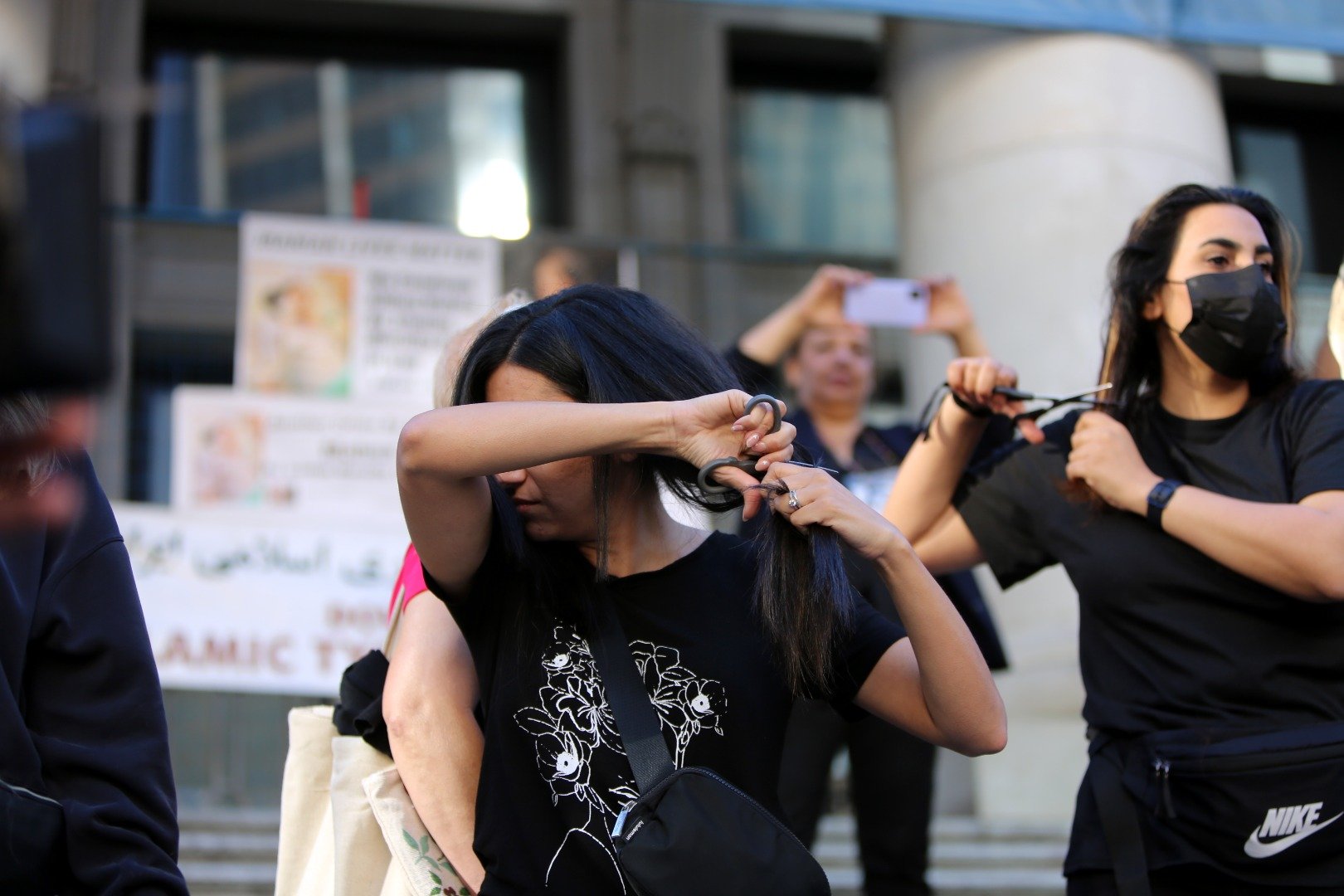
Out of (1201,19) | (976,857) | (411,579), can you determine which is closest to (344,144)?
(1201,19)

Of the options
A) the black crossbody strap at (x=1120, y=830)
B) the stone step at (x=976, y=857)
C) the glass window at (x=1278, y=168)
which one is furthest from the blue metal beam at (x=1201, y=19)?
the black crossbody strap at (x=1120, y=830)

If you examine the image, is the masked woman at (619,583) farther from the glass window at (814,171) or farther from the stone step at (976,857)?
the glass window at (814,171)

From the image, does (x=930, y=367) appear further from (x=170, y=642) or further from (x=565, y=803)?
(x=565, y=803)

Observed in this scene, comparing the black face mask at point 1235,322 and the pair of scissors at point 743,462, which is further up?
the black face mask at point 1235,322

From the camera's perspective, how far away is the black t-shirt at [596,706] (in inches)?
85.1

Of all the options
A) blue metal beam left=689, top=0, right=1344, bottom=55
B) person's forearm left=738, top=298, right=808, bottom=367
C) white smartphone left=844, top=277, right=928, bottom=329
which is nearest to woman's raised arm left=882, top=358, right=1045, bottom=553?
white smartphone left=844, top=277, right=928, bottom=329

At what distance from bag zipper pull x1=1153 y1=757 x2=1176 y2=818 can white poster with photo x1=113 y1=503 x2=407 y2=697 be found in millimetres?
4744

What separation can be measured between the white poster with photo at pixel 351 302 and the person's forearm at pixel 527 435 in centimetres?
555

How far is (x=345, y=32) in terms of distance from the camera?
1051cm

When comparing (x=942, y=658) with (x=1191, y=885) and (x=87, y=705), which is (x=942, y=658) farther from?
(x=87, y=705)

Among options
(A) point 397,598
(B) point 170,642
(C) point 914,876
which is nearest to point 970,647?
(A) point 397,598

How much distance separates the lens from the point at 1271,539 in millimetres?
2600

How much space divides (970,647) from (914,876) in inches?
84.9

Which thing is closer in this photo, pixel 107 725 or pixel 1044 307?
pixel 107 725
